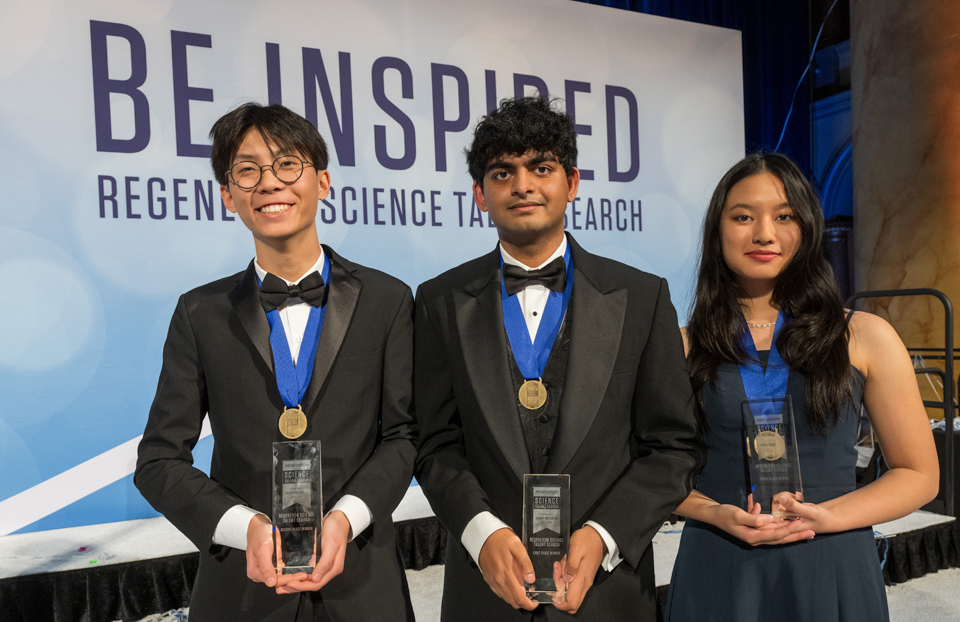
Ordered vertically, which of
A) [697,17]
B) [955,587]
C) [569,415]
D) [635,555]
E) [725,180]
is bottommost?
[955,587]

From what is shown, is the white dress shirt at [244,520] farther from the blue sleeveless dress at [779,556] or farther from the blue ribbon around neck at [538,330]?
the blue sleeveless dress at [779,556]

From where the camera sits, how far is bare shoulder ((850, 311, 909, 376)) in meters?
1.70

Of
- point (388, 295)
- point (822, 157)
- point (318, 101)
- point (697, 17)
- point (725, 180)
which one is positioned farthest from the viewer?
point (822, 157)

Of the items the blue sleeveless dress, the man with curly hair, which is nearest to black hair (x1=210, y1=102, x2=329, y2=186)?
the man with curly hair

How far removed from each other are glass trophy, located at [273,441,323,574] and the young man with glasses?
80mm

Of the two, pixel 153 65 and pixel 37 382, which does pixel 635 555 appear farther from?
pixel 153 65

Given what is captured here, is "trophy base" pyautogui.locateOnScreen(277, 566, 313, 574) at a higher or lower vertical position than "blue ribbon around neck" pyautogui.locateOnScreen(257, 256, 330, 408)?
lower

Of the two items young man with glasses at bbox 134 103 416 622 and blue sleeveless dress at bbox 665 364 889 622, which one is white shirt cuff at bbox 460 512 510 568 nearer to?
young man with glasses at bbox 134 103 416 622

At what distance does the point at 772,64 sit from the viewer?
739 centimetres

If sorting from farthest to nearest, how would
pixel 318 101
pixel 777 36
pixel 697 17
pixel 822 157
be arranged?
pixel 822 157 < pixel 777 36 < pixel 697 17 < pixel 318 101

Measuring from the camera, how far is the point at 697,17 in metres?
6.76

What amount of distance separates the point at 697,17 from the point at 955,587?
Answer: 17.5 feet

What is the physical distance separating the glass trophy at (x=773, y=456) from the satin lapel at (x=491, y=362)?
19.2 inches

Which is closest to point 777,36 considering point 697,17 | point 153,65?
point 697,17
